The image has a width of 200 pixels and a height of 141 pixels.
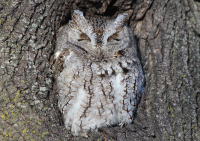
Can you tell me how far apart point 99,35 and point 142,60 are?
0.55 meters

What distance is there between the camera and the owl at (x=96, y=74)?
1.62 m

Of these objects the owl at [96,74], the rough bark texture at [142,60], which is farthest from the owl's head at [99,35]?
the rough bark texture at [142,60]

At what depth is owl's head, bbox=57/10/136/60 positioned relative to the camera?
1699 mm

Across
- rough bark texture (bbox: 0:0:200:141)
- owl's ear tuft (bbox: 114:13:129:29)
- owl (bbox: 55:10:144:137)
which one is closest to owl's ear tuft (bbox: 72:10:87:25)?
owl (bbox: 55:10:144:137)

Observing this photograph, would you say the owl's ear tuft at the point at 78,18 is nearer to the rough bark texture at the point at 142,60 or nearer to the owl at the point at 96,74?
the owl at the point at 96,74

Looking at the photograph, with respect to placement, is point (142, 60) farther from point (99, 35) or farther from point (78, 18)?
point (78, 18)

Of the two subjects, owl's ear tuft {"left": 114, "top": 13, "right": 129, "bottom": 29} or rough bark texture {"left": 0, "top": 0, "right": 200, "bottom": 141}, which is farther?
owl's ear tuft {"left": 114, "top": 13, "right": 129, "bottom": 29}

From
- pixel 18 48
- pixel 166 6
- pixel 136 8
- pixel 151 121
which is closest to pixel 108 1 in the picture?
pixel 136 8

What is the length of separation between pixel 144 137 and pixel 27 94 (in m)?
1.00

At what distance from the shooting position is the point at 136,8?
1959 millimetres

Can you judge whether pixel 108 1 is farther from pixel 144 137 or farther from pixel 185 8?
pixel 144 137

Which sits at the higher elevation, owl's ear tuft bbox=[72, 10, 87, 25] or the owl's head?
owl's ear tuft bbox=[72, 10, 87, 25]

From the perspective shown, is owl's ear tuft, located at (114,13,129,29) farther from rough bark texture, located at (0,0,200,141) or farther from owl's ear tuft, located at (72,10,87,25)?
owl's ear tuft, located at (72,10,87,25)

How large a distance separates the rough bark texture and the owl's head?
0.56ft
